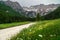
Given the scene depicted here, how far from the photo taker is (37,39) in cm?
945

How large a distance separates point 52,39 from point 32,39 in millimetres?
1379

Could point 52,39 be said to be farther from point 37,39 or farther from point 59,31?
point 59,31

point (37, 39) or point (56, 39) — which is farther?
point (37, 39)

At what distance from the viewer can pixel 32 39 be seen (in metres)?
9.73

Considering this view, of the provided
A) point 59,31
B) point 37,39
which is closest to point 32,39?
point 37,39

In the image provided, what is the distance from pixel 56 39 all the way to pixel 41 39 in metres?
0.87

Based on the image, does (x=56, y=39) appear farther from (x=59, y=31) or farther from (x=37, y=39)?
(x=59, y=31)

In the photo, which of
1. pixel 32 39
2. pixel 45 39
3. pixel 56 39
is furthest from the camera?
pixel 32 39

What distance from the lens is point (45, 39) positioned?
29.5 ft

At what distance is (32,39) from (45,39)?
89 cm

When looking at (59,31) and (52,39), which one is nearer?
(52,39)

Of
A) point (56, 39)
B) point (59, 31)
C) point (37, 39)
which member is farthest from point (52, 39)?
point (59, 31)

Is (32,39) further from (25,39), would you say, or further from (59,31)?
(59,31)

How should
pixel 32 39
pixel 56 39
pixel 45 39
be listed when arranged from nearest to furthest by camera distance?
pixel 56 39 < pixel 45 39 < pixel 32 39
